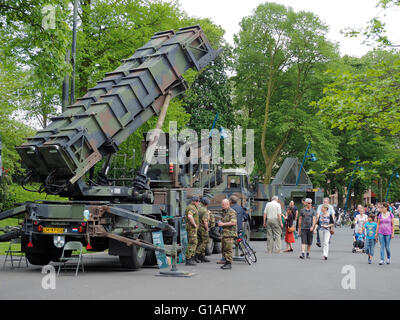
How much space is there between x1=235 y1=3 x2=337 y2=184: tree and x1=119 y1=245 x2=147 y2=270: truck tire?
2954 centimetres

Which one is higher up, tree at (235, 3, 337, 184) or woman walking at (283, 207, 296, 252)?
tree at (235, 3, 337, 184)

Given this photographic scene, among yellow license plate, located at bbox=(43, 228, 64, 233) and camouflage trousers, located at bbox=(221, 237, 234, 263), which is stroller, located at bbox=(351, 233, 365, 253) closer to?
camouflage trousers, located at bbox=(221, 237, 234, 263)

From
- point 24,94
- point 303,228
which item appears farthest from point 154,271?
point 24,94

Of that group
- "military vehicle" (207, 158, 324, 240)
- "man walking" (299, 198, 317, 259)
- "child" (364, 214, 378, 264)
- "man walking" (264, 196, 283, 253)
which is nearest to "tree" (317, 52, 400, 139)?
"man walking" (299, 198, 317, 259)

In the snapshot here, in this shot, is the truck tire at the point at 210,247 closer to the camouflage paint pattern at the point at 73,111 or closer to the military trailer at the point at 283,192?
→ the camouflage paint pattern at the point at 73,111

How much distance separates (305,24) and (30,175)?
109 ft

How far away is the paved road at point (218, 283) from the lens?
9.38 meters

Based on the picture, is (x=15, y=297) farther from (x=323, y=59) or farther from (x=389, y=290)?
(x=323, y=59)

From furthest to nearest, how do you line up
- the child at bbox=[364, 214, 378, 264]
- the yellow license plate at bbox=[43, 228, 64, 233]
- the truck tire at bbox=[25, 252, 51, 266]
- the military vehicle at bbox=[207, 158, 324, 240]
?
the military vehicle at bbox=[207, 158, 324, 240]
the child at bbox=[364, 214, 378, 264]
the truck tire at bbox=[25, 252, 51, 266]
the yellow license plate at bbox=[43, 228, 64, 233]

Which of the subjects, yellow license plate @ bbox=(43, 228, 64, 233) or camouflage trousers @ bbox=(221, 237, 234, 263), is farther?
camouflage trousers @ bbox=(221, 237, 234, 263)

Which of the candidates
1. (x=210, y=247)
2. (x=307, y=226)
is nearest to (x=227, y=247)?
(x=210, y=247)

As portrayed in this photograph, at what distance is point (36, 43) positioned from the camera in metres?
17.4

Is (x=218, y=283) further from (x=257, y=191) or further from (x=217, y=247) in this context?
(x=257, y=191)

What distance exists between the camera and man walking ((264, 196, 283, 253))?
18.9m
